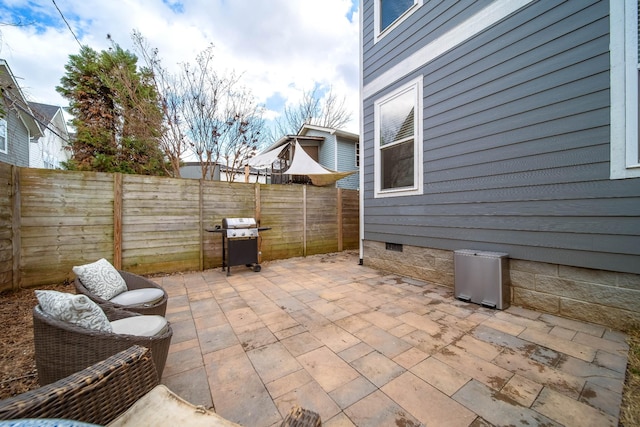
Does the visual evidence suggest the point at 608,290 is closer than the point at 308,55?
Yes

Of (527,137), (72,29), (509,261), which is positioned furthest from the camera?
(72,29)

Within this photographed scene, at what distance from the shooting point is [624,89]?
216 centimetres

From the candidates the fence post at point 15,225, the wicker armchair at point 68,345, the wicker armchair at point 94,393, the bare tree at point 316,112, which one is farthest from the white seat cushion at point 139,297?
the bare tree at point 316,112

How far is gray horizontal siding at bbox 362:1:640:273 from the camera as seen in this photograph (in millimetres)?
2287

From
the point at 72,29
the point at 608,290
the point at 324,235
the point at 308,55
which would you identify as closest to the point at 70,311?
the point at 608,290

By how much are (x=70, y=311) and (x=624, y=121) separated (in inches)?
179

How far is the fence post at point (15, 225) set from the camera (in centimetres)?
319

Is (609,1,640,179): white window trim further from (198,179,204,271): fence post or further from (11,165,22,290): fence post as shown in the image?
(11,165,22,290): fence post

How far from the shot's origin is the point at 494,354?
191cm

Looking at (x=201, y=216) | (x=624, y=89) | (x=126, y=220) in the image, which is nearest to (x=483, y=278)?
(x=624, y=89)

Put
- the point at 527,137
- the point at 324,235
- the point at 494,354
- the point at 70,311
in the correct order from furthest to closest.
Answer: the point at 324,235 → the point at 527,137 → the point at 494,354 → the point at 70,311

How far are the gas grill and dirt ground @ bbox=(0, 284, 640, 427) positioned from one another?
7.71 feet

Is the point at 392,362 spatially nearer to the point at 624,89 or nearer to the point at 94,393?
the point at 94,393

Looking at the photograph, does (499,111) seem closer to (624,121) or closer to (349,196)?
(624,121)
